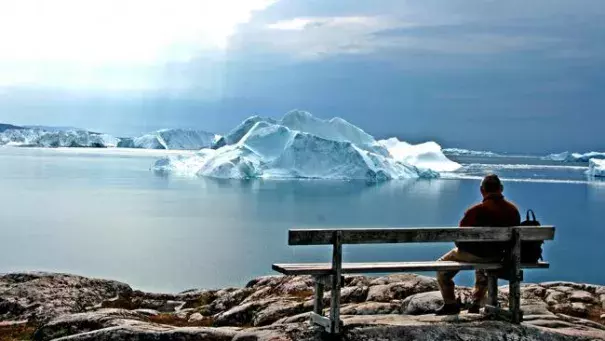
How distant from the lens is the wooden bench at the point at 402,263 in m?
6.69

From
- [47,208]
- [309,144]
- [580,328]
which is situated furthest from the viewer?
[309,144]

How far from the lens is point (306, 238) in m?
6.61

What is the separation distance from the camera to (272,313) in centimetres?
905

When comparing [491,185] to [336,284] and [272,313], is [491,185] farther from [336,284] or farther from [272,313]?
[272,313]

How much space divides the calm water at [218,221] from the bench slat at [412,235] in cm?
1830

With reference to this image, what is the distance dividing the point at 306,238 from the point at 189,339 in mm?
1726

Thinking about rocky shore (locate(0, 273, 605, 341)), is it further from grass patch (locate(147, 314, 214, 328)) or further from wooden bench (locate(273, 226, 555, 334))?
wooden bench (locate(273, 226, 555, 334))

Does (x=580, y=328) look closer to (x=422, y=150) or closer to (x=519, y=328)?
(x=519, y=328)

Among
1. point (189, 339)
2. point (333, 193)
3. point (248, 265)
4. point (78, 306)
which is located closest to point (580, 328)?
point (189, 339)

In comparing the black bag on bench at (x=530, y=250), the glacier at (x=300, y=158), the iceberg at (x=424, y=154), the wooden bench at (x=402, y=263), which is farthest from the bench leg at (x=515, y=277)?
the iceberg at (x=424, y=154)

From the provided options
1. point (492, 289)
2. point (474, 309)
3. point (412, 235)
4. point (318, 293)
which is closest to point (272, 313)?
point (318, 293)

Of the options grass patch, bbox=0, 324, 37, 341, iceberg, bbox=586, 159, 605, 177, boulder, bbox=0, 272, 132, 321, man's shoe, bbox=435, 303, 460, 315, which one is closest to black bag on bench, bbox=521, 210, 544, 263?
man's shoe, bbox=435, 303, 460, 315

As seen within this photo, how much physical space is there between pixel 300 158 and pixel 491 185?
7252 centimetres

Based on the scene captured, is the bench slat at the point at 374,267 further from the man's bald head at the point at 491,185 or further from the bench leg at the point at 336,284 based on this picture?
the man's bald head at the point at 491,185
